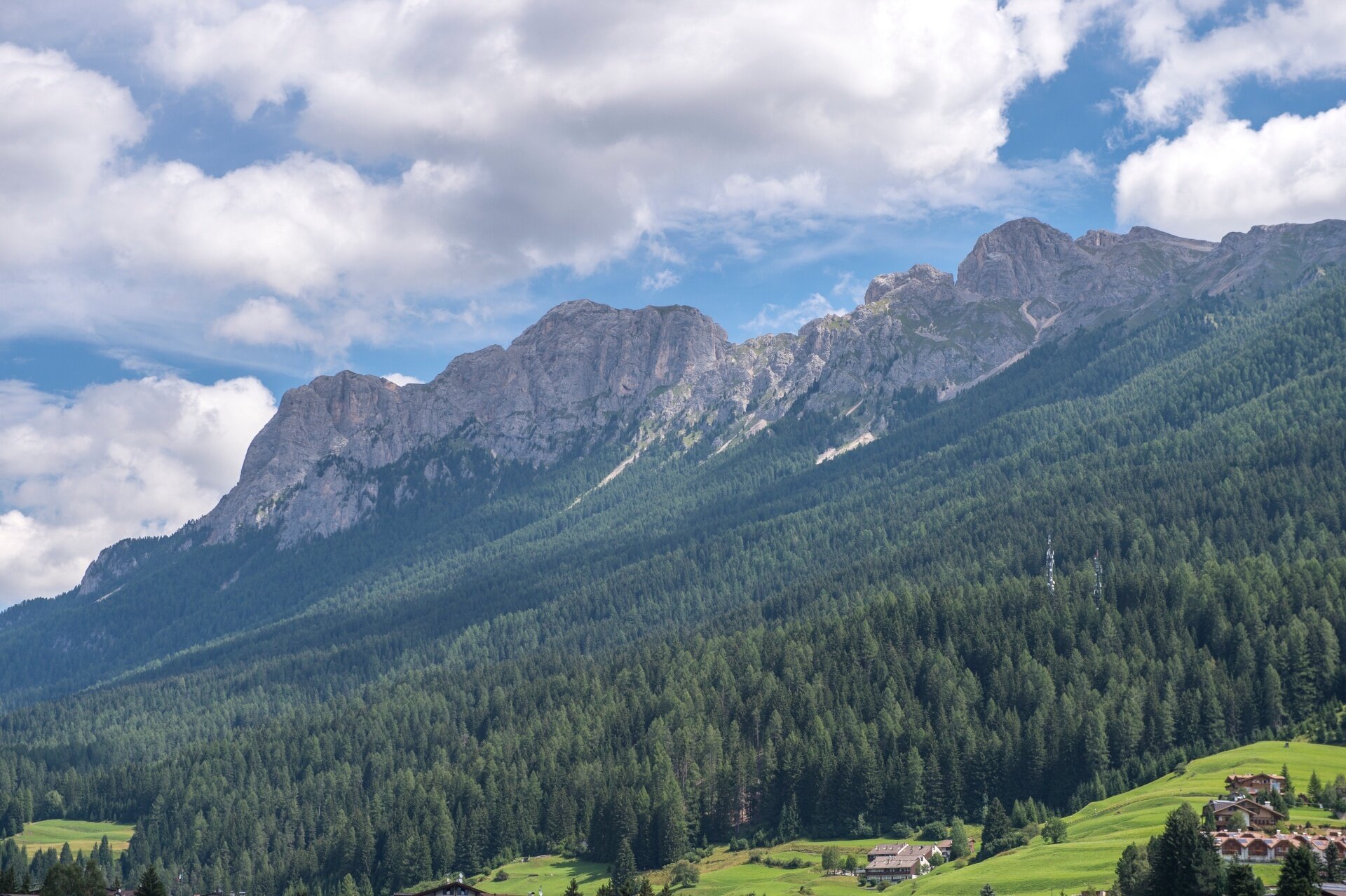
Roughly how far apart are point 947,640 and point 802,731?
27678mm

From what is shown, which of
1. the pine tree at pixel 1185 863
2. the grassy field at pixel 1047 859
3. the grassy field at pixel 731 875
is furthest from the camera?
the grassy field at pixel 731 875

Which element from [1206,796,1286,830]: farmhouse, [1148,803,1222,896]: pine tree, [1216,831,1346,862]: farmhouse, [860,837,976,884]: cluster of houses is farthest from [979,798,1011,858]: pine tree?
[1148,803,1222,896]: pine tree

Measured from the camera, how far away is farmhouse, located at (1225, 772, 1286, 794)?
12694cm

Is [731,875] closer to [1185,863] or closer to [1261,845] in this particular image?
[1261,845]

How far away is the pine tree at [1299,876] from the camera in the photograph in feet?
282

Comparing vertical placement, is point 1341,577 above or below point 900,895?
above

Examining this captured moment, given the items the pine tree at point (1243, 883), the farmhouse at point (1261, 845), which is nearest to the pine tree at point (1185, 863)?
the pine tree at point (1243, 883)

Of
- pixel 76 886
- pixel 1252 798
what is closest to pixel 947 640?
pixel 1252 798

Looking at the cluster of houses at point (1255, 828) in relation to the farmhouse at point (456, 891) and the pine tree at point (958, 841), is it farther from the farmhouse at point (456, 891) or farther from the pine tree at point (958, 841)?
the farmhouse at point (456, 891)

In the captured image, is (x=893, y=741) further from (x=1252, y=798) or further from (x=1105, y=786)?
(x=1252, y=798)

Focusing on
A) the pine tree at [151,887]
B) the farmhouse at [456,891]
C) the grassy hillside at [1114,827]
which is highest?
the pine tree at [151,887]

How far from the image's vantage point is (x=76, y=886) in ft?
374

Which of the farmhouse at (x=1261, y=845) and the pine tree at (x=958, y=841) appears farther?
the pine tree at (x=958, y=841)

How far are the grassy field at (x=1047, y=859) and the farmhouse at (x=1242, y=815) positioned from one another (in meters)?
2.45
